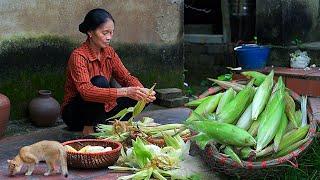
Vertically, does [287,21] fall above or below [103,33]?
below

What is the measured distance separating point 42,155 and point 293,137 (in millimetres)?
1738

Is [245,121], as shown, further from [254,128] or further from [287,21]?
[287,21]

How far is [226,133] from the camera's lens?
3.86m

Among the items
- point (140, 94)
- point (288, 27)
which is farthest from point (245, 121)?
point (288, 27)

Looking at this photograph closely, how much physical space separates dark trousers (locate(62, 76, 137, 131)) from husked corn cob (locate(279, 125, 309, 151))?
5.57 feet

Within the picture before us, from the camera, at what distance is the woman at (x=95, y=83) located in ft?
16.1

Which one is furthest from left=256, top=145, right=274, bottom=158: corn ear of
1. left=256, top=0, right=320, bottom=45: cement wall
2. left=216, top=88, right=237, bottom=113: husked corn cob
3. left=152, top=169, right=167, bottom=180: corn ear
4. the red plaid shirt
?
left=256, top=0, right=320, bottom=45: cement wall

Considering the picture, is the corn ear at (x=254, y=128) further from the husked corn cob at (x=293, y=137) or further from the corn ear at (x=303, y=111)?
the corn ear at (x=303, y=111)

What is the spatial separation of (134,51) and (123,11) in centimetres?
49

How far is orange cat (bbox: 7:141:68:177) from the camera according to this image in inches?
156

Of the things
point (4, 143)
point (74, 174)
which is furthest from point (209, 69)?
point (74, 174)

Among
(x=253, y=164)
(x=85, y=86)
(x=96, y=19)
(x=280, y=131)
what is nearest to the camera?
(x=253, y=164)

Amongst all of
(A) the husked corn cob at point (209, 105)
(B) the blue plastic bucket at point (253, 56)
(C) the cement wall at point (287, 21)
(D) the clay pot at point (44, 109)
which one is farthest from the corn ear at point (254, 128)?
(C) the cement wall at point (287, 21)

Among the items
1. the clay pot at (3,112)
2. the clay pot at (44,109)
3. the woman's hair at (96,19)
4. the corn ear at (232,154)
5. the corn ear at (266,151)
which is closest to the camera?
the corn ear at (232,154)
